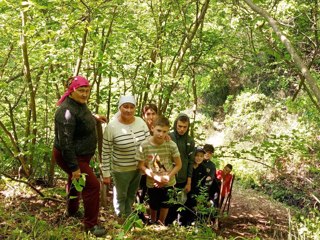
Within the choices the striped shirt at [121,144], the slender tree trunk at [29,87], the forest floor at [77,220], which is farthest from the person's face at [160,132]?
the slender tree trunk at [29,87]

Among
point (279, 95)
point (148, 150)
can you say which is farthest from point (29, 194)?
point (279, 95)

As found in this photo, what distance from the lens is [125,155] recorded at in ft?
14.2

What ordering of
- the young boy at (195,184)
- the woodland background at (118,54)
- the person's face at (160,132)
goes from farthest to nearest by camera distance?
the young boy at (195,184) → the woodland background at (118,54) → the person's face at (160,132)

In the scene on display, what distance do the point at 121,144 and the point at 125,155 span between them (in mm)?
162

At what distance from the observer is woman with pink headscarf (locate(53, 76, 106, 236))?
3.51 metres

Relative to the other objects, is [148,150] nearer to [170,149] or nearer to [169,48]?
[170,149]

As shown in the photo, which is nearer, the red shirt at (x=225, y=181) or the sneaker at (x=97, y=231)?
the sneaker at (x=97, y=231)

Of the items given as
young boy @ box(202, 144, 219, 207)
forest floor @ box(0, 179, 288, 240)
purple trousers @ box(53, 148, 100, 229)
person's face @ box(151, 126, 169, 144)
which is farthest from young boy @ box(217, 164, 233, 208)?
purple trousers @ box(53, 148, 100, 229)

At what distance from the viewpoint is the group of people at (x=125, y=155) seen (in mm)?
3613

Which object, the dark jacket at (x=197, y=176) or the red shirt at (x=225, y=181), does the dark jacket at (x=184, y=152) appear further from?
the red shirt at (x=225, y=181)

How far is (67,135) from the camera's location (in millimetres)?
3498

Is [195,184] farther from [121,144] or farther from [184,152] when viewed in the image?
[121,144]

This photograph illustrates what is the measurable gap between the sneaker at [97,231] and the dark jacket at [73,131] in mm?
646

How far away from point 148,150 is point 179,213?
131cm
